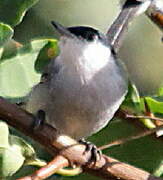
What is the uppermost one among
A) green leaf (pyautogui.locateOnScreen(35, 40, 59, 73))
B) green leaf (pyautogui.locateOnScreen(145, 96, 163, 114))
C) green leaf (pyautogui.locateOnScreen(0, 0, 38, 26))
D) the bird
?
green leaf (pyautogui.locateOnScreen(0, 0, 38, 26))

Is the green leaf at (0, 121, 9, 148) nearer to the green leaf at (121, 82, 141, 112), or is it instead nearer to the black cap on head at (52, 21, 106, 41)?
the green leaf at (121, 82, 141, 112)

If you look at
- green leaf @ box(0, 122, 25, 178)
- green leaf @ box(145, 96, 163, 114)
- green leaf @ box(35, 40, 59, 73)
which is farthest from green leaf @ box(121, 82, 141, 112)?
green leaf @ box(0, 122, 25, 178)

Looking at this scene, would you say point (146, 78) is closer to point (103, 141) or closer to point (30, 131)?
point (103, 141)

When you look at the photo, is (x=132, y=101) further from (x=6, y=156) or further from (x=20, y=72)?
(x=6, y=156)

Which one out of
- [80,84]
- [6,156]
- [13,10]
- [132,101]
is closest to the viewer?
[6,156]

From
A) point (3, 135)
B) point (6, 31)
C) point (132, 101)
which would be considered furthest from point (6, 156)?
point (132, 101)

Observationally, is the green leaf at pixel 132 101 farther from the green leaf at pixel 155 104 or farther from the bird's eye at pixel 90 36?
the bird's eye at pixel 90 36
